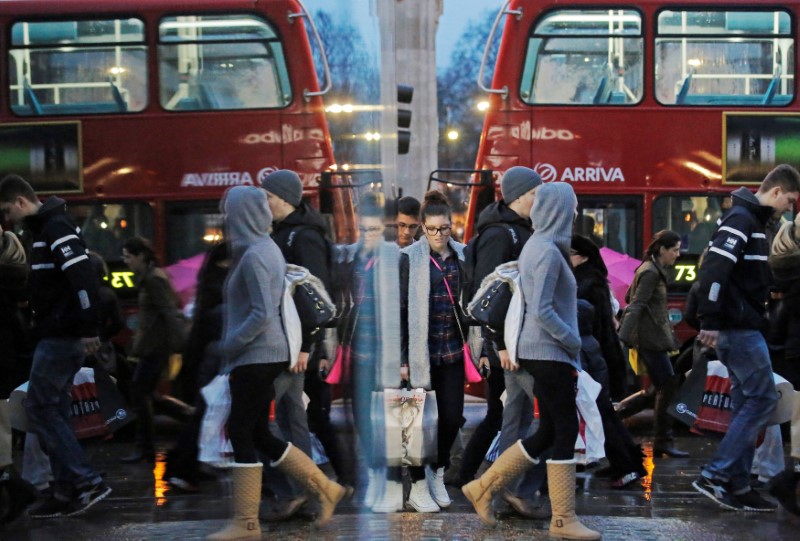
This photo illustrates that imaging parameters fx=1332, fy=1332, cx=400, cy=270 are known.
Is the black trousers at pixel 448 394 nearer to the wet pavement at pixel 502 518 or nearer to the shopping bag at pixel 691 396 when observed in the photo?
the wet pavement at pixel 502 518

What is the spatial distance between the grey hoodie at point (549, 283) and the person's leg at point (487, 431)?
1.28 m

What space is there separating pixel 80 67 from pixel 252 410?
1892 mm

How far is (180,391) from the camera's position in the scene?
1.25 m

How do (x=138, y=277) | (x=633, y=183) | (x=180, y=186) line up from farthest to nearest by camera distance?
(x=633, y=183)
(x=180, y=186)
(x=138, y=277)

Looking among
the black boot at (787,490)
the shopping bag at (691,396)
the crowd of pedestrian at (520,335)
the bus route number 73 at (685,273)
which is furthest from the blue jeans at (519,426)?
the bus route number 73 at (685,273)

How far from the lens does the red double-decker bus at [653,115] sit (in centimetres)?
975

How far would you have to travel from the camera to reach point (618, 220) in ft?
32.3

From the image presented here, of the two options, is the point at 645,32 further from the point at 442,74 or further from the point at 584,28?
the point at 442,74

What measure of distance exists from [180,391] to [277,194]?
0.21 meters

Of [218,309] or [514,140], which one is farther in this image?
A: [514,140]

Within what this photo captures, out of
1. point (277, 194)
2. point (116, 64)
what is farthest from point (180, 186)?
point (277, 194)

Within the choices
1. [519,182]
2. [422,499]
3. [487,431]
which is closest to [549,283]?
[519,182]

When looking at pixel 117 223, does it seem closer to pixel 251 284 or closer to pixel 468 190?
pixel 251 284

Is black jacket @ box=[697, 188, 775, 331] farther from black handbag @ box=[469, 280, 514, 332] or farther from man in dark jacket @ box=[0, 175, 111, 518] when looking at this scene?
man in dark jacket @ box=[0, 175, 111, 518]
